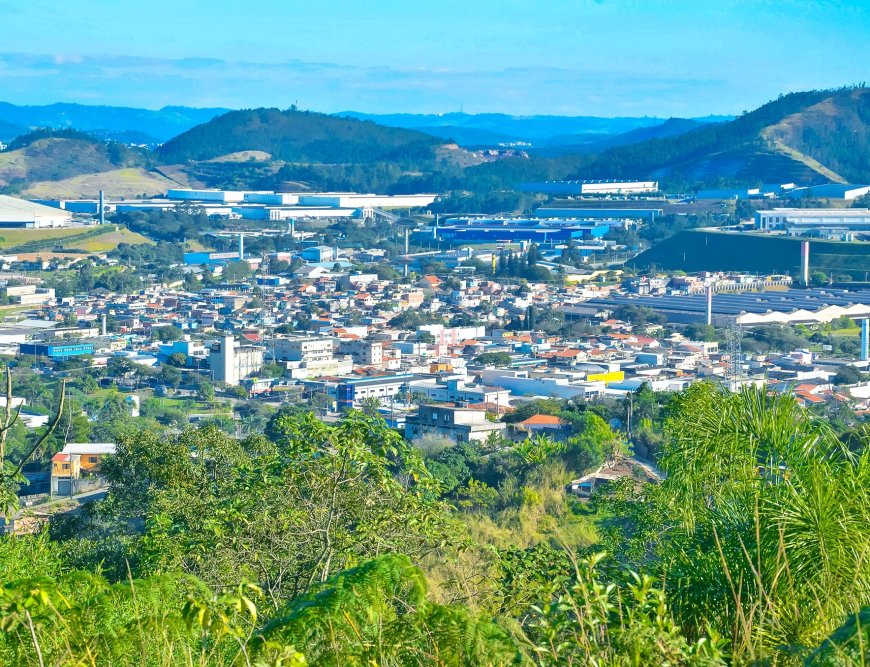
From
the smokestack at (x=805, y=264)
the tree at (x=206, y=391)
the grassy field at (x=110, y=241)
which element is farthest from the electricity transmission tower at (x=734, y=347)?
the grassy field at (x=110, y=241)

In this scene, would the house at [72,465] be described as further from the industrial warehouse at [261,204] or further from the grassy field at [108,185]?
the grassy field at [108,185]

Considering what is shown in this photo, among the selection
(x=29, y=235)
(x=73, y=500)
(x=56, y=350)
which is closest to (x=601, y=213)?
(x=29, y=235)

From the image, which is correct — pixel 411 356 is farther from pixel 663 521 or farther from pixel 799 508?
pixel 799 508

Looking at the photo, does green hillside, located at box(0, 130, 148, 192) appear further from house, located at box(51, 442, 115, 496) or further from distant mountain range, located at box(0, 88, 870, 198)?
house, located at box(51, 442, 115, 496)

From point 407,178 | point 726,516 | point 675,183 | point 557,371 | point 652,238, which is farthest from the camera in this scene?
point 407,178

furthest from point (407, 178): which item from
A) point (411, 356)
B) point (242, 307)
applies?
point (411, 356)

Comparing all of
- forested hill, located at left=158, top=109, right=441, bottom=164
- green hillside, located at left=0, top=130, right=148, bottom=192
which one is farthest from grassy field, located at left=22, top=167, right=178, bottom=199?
forested hill, located at left=158, top=109, right=441, bottom=164

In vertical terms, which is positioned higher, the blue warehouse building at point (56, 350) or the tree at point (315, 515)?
the tree at point (315, 515)
